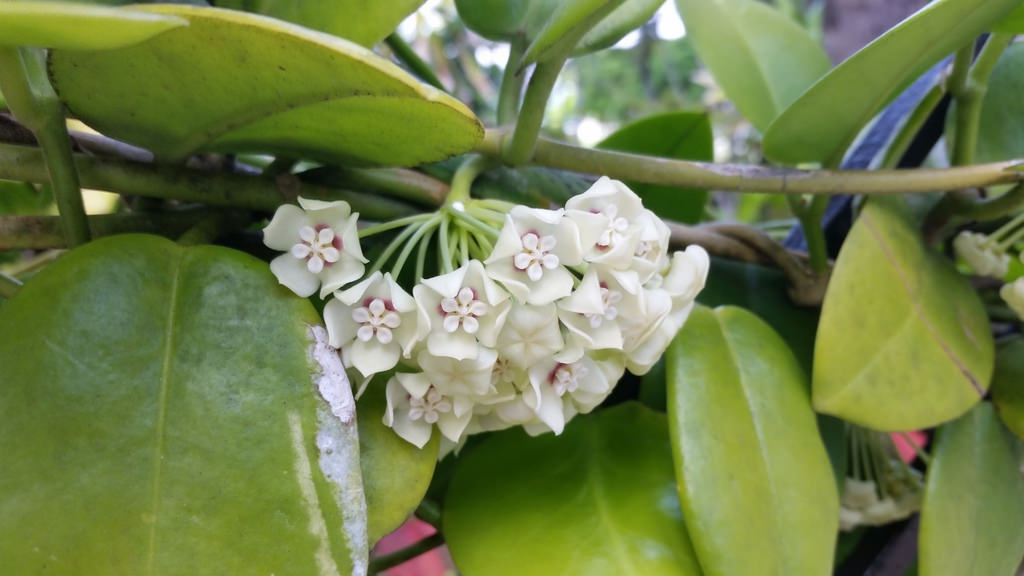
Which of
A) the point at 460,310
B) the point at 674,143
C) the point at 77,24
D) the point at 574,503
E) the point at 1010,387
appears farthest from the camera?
the point at 674,143

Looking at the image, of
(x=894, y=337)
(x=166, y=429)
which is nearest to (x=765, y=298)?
(x=894, y=337)

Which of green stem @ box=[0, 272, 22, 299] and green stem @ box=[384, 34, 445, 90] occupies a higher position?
green stem @ box=[384, 34, 445, 90]

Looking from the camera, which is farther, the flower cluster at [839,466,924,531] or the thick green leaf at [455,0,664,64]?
the flower cluster at [839,466,924,531]

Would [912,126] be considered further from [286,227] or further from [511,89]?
[286,227]

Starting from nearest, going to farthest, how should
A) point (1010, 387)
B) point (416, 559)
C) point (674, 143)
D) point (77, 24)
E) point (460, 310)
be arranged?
point (77, 24) → point (460, 310) → point (1010, 387) → point (674, 143) → point (416, 559)

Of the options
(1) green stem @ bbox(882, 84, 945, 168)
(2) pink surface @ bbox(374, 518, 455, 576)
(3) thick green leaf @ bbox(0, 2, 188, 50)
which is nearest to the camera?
(3) thick green leaf @ bbox(0, 2, 188, 50)

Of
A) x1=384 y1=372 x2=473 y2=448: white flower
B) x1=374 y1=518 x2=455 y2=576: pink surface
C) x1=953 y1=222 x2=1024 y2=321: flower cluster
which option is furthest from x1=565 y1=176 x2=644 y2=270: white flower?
x1=374 y1=518 x2=455 y2=576: pink surface

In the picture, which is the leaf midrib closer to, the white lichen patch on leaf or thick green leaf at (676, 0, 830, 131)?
the white lichen patch on leaf

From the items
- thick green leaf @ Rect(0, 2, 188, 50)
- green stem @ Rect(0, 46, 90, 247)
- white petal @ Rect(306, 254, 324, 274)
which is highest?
thick green leaf @ Rect(0, 2, 188, 50)
